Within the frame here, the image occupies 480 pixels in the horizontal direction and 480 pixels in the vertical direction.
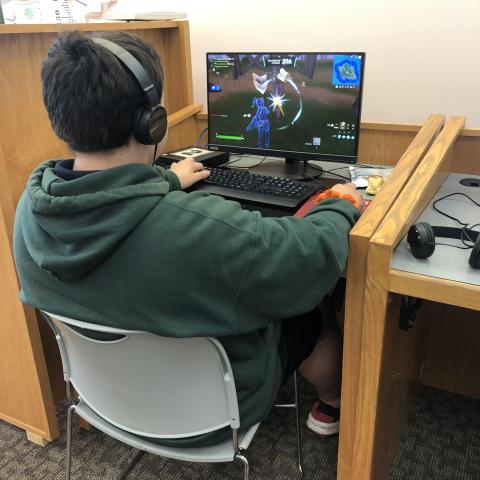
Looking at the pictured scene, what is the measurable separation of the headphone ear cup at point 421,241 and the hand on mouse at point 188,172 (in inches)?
26.1

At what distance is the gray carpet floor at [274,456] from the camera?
1.46 m

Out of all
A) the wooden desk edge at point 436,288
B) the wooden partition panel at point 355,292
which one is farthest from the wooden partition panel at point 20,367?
the wooden desk edge at point 436,288

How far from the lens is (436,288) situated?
94 cm

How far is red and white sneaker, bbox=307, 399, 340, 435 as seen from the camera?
1.58m

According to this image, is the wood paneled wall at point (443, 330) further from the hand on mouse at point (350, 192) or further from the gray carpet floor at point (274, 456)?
the hand on mouse at point (350, 192)

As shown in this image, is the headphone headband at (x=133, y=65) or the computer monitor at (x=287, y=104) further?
the computer monitor at (x=287, y=104)

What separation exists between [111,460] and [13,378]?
0.39 m

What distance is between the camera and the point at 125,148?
89cm

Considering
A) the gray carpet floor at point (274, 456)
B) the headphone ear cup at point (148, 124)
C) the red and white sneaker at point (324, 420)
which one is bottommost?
the gray carpet floor at point (274, 456)

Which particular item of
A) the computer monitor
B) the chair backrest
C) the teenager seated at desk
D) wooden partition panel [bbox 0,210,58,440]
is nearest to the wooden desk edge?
the teenager seated at desk

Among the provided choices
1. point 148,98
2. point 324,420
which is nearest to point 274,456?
point 324,420

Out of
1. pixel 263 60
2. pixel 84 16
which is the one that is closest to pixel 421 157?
pixel 263 60

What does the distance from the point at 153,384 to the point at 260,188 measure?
634 mm

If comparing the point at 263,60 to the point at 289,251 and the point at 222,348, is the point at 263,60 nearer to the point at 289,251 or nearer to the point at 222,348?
the point at 289,251
